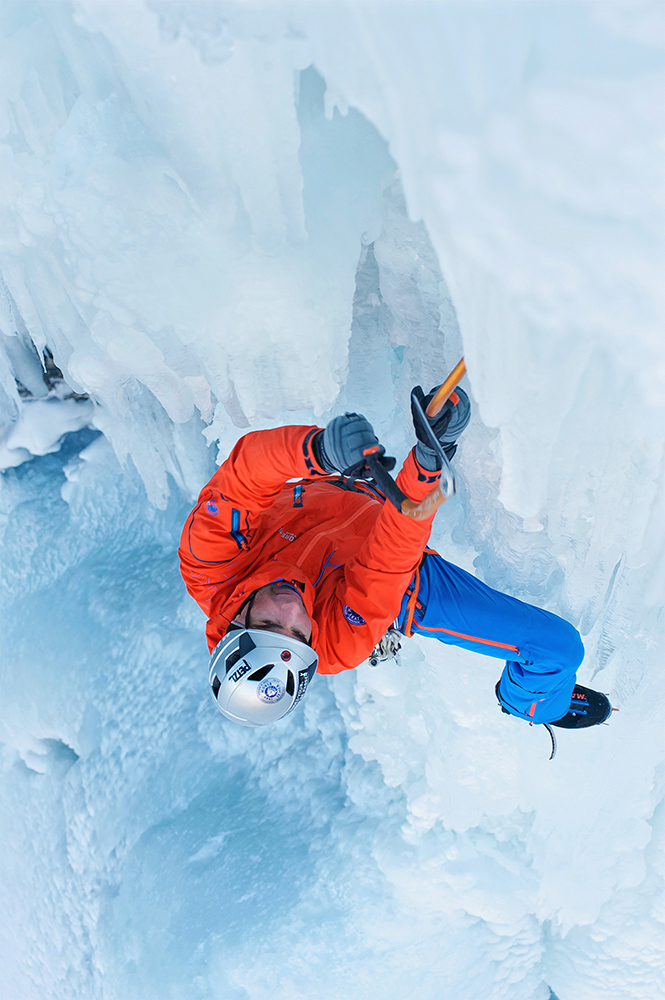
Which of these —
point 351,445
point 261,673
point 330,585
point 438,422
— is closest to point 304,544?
point 330,585

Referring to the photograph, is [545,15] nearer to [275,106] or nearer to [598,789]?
[275,106]

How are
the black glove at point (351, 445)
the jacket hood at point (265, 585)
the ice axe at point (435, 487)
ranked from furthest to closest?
the jacket hood at point (265, 585) → the black glove at point (351, 445) → the ice axe at point (435, 487)

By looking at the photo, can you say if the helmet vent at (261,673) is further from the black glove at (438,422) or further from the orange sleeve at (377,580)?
the black glove at (438,422)

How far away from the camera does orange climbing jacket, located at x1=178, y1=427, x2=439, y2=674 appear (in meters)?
1.30

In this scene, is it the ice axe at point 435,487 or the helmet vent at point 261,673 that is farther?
the helmet vent at point 261,673

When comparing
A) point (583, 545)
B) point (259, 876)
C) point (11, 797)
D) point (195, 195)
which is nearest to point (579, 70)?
point (195, 195)

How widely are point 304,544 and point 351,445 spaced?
1.48 feet

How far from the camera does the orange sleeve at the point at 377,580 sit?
4.07ft

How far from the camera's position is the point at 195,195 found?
1.25 m

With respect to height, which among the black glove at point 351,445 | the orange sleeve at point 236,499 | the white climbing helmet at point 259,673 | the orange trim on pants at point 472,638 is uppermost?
the black glove at point 351,445

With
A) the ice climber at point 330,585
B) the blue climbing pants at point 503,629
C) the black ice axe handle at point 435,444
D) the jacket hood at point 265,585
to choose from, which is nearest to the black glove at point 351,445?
the ice climber at point 330,585

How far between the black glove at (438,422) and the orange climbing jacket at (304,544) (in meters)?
0.09

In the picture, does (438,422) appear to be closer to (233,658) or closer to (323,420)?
(233,658)

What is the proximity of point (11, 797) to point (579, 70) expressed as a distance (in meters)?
2.96
